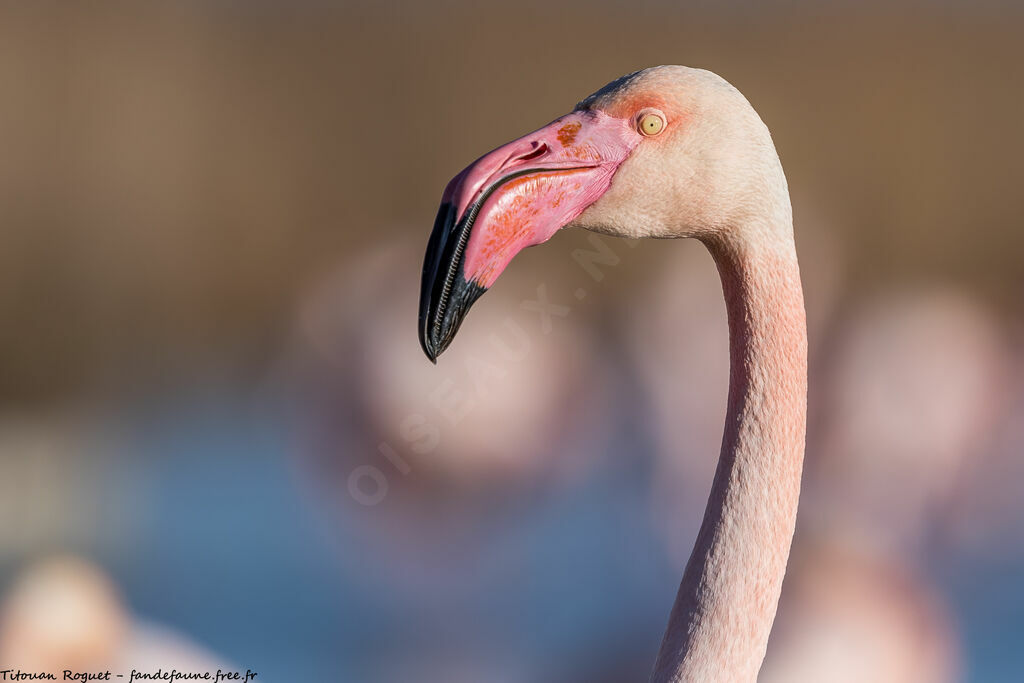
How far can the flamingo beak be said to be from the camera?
868 mm

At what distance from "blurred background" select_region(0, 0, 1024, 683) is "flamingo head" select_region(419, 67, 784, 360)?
3.21 m

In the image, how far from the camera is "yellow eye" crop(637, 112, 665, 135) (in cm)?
92

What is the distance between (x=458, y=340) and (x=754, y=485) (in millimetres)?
3285

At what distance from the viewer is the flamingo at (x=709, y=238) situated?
2.92ft

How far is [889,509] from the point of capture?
445 centimetres

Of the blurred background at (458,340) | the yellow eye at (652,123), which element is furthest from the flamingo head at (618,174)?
the blurred background at (458,340)

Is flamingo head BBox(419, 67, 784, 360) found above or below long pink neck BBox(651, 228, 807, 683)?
above

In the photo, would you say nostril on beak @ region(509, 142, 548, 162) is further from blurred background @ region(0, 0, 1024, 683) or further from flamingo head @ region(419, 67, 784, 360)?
blurred background @ region(0, 0, 1024, 683)

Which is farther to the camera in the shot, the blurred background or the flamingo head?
the blurred background

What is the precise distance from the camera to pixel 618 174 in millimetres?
927

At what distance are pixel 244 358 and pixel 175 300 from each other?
0.46 m

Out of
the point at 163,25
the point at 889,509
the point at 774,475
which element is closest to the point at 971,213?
the point at 889,509

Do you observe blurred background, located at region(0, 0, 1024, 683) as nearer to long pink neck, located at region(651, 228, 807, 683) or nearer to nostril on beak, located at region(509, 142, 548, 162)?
long pink neck, located at region(651, 228, 807, 683)

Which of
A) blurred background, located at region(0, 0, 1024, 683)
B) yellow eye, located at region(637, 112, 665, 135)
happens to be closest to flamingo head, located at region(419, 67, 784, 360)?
yellow eye, located at region(637, 112, 665, 135)
